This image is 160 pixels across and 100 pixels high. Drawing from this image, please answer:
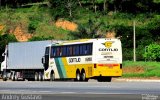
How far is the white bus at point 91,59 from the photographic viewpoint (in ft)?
150

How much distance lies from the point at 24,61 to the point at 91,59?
42.9 ft

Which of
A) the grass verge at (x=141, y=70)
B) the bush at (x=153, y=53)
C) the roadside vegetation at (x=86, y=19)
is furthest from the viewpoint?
the roadside vegetation at (x=86, y=19)

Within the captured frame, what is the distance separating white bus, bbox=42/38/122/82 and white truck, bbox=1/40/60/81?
4620 millimetres

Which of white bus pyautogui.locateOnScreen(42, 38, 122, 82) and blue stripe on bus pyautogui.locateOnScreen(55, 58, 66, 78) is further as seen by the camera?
blue stripe on bus pyautogui.locateOnScreen(55, 58, 66, 78)

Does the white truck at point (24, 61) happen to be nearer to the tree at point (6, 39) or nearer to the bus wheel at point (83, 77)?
the bus wheel at point (83, 77)

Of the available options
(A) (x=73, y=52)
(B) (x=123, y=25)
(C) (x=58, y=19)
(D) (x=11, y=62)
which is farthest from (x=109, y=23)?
(A) (x=73, y=52)

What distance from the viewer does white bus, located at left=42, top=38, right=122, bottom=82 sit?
45719 mm

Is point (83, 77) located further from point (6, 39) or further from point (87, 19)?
point (87, 19)

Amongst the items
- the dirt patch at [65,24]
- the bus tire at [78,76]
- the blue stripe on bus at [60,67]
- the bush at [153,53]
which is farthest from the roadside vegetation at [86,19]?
the bus tire at [78,76]

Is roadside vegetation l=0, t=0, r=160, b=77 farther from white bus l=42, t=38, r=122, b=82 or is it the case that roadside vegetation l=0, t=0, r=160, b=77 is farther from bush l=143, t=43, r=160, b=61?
white bus l=42, t=38, r=122, b=82

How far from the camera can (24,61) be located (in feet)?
189

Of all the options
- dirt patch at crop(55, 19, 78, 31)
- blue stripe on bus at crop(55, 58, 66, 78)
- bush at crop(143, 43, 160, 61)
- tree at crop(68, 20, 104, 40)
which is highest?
dirt patch at crop(55, 19, 78, 31)

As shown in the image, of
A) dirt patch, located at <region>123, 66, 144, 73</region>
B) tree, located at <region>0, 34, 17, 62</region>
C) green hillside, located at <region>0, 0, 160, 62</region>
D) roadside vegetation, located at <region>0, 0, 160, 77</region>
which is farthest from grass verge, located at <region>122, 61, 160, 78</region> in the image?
tree, located at <region>0, 34, 17, 62</region>

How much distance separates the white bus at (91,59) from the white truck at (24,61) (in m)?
4.62
